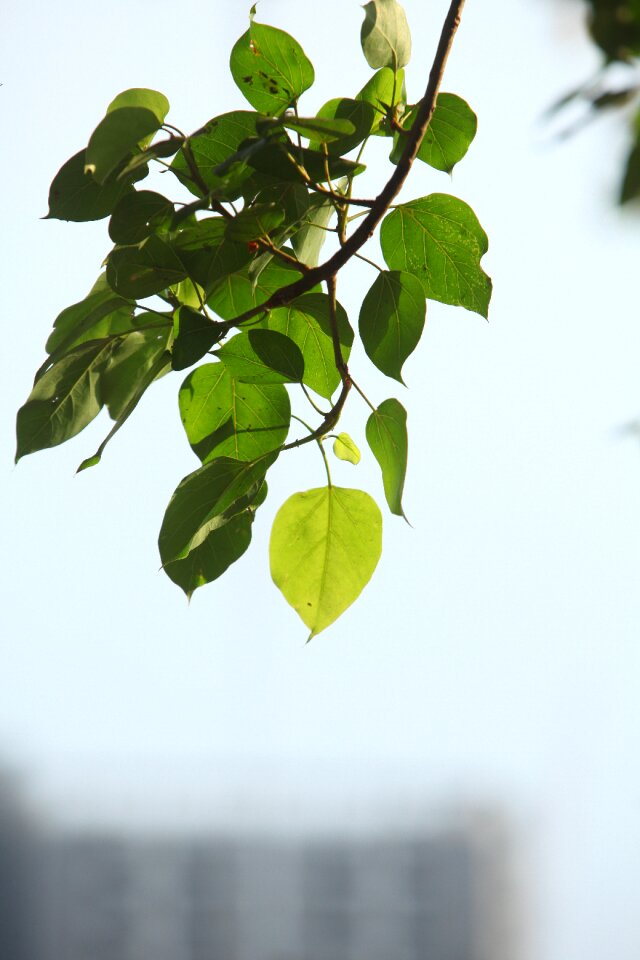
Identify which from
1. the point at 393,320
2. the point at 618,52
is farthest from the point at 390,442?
the point at 618,52

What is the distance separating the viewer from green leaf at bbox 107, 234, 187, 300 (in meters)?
0.25

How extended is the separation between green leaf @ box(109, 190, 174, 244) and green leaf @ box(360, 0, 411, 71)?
0.25 feet

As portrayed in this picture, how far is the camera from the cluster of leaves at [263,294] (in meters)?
0.25

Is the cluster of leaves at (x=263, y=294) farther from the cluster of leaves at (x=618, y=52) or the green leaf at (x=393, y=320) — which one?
the cluster of leaves at (x=618, y=52)

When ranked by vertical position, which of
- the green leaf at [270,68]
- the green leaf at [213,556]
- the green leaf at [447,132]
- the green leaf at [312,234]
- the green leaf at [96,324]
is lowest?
the green leaf at [213,556]

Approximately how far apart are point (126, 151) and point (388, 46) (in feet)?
0.29

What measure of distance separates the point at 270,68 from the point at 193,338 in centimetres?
9

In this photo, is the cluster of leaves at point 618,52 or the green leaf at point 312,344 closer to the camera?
the cluster of leaves at point 618,52

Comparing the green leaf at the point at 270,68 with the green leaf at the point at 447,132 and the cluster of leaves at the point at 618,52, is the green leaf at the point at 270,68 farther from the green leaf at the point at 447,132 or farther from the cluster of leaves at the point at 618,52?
→ the cluster of leaves at the point at 618,52

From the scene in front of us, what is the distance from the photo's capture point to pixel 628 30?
0.10 m

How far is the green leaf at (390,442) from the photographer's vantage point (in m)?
0.26

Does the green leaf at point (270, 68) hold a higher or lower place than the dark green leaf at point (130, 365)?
higher

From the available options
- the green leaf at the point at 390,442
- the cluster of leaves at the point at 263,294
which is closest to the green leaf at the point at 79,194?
the cluster of leaves at the point at 263,294

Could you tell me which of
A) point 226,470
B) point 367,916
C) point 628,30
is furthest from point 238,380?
point 367,916
